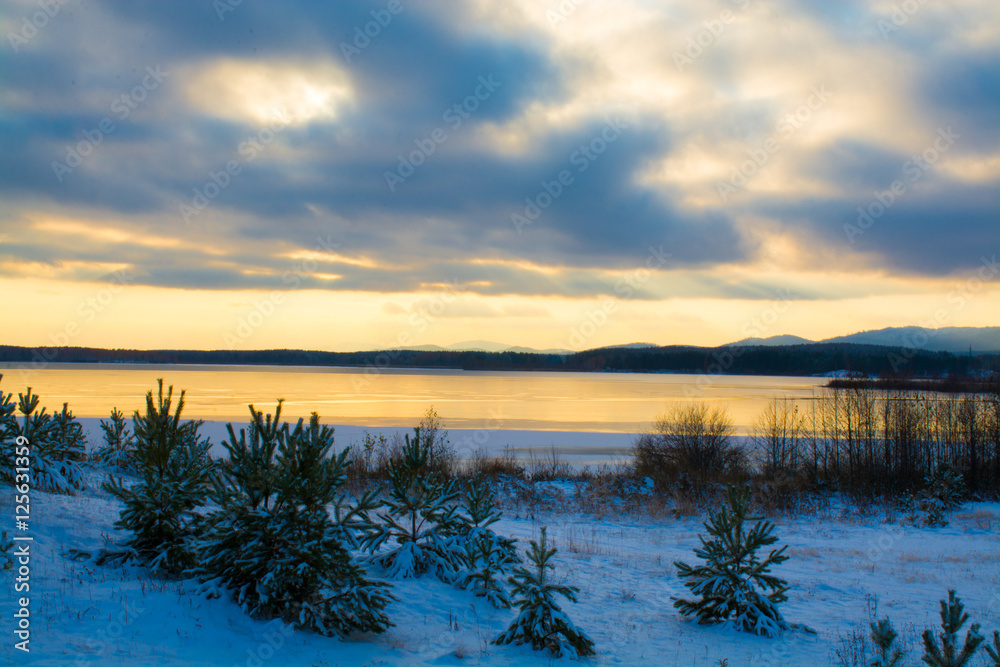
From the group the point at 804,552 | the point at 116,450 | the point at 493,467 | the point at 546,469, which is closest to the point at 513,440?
the point at 546,469

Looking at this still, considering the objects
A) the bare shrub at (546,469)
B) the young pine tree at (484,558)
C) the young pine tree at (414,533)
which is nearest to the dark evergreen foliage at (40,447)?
the young pine tree at (414,533)

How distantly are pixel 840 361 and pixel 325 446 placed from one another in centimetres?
13888

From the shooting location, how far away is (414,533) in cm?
938

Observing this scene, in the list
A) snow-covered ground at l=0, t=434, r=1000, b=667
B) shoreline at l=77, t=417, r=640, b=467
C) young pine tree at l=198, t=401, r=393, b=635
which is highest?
young pine tree at l=198, t=401, r=393, b=635

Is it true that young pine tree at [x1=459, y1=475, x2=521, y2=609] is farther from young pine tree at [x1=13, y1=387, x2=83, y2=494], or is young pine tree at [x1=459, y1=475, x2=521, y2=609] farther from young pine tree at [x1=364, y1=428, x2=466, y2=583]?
young pine tree at [x1=13, y1=387, x2=83, y2=494]

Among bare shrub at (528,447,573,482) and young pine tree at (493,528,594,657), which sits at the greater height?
young pine tree at (493,528,594,657)

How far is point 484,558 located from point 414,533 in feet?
3.71

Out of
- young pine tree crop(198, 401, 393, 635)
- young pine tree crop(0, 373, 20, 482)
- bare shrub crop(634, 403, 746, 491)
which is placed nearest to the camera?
young pine tree crop(198, 401, 393, 635)

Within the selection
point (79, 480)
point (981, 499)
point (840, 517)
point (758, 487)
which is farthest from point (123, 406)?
point (981, 499)

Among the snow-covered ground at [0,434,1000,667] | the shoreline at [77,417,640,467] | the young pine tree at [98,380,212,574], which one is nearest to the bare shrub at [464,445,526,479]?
the shoreline at [77,417,640,467]

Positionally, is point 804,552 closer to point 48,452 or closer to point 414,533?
point 414,533

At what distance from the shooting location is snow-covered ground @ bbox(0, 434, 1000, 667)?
20.2 ft

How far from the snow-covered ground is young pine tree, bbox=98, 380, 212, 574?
310 mm

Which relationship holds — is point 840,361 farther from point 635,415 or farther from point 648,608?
point 648,608
